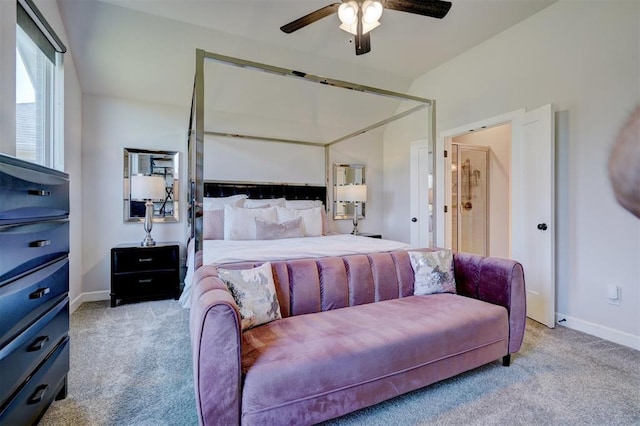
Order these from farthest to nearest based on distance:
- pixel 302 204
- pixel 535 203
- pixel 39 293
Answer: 1. pixel 302 204
2. pixel 535 203
3. pixel 39 293

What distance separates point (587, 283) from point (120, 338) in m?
3.93

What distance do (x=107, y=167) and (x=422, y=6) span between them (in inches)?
141

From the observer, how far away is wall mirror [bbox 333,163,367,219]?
16.4 feet

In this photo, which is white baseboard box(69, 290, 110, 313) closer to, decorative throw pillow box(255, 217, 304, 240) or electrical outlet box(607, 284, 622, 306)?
decorative throw pillow box(255, 217, 304, 240)

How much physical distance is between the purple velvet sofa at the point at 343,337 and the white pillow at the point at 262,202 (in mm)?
2014

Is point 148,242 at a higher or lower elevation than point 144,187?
lower

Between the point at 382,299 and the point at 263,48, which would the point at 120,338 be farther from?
the point at 263,48

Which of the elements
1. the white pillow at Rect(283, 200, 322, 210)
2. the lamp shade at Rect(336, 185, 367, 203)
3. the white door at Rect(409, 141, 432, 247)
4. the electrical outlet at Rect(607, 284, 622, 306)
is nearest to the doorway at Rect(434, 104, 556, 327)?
the electrical outlet at Rect(607, 284, 622, 306)

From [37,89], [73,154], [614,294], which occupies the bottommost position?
[614,294]

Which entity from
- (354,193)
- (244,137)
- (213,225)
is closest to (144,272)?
(213,225)

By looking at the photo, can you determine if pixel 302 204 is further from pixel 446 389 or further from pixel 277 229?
pixel 446 389

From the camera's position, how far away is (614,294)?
8.30 ft

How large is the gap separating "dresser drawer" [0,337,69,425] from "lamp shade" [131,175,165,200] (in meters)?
2.02

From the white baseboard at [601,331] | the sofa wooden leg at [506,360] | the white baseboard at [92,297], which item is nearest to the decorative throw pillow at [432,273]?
the sofa wooden leg at [506,360]
